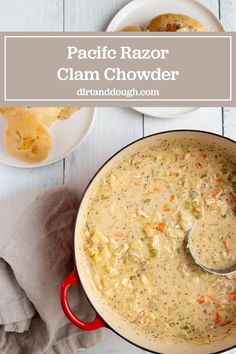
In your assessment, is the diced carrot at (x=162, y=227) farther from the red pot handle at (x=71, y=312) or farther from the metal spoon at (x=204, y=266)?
the red pot handle at (x=71, y=312)

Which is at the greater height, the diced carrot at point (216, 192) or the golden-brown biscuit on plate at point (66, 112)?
the golden-brown biscuit on plate at point (66, 112)

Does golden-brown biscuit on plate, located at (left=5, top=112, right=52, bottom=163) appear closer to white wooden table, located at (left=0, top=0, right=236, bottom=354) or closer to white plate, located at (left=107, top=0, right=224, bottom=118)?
white wooden table, located at (left=0, top=0, right=236, bottom=354)

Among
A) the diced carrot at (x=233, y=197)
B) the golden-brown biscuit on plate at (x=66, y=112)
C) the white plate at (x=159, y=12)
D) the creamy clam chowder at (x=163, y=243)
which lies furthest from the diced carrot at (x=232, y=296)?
the golden-brown biscuit on plate at (x=66, y=112)

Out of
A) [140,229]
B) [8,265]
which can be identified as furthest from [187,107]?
[8,265]

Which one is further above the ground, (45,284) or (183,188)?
(183,188)

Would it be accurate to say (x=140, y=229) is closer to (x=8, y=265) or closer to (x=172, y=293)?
(x=172, y=293)
